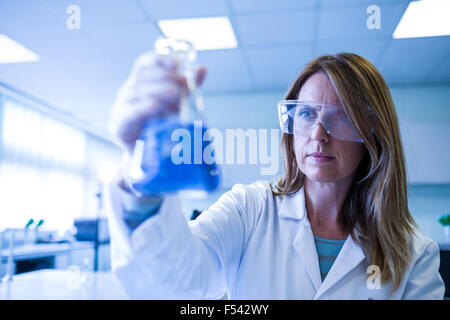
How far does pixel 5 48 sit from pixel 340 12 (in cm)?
137

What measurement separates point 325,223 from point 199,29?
0.74 metres

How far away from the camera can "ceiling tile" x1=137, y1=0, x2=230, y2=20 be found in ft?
3.51

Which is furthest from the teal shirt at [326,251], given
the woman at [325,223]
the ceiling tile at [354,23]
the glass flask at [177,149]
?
the ceiling tile at [354,23]

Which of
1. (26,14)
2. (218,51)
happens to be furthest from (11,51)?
(218,51)

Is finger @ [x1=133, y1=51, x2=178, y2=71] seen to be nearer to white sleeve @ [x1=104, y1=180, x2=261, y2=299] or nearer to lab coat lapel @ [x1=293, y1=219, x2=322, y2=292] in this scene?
white sleeve @ [x1=104, y1=180, x2=261, y2=299]

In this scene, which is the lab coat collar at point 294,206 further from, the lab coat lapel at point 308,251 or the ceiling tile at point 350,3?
the ceiling tile at point 350,3

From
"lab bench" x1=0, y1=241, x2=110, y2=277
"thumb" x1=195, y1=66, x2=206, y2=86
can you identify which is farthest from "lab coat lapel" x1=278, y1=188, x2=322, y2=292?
"lab bench" x1=0, y1=241, x2=110, y2=277

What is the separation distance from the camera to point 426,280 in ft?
2.20

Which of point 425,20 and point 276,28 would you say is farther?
point 276,28

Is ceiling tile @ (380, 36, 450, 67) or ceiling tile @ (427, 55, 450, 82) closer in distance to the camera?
ceiling tile @ (427, 55, 450, 82)

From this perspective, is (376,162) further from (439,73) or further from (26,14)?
(26,14)

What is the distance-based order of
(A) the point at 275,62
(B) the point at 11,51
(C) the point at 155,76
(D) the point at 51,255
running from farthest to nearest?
(D) the point at 51,255, (A) the point at 275,62, (B) the point at 11,51, (C) the point at 155,76

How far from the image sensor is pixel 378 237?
72 cm

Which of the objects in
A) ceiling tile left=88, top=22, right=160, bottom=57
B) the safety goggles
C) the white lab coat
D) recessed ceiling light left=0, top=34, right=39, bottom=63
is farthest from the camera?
ceiling tile left=88, top=22, right=160, bottom=57
